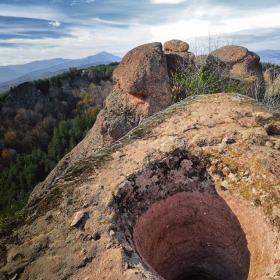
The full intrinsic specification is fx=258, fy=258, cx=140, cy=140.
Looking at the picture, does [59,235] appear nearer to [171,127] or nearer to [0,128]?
[171,127]

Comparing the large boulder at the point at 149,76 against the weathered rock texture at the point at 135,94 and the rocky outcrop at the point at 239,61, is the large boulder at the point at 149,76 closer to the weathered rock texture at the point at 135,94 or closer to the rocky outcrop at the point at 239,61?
the weathered rock texture at the point at 135,94

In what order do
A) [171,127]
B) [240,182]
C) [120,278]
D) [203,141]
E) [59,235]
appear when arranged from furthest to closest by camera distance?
1. [171,127]
2. [203,141]
3. [240,182]
4. [59,235]
5. [120,278]

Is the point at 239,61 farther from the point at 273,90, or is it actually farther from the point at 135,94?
the point at 135,94

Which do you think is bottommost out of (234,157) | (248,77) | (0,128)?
(0,128)

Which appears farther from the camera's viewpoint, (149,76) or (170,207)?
(149,76)

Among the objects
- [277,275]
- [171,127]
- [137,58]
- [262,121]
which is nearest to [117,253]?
[277,275]

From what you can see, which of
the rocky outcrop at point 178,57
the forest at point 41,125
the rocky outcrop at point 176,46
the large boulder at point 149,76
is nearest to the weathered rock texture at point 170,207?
the large boulder at point 149,76

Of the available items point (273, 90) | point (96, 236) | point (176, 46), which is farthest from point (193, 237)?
point (176, 46)
